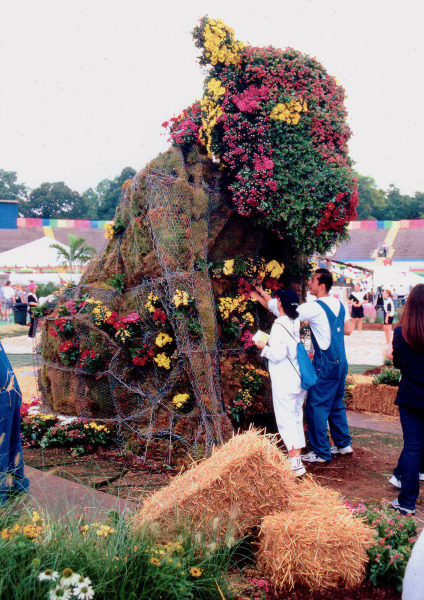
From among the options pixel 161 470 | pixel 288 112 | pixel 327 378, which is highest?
pixel 288 112

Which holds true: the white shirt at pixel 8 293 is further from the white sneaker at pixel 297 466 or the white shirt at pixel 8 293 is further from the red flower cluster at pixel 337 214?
the white sneaker at pixel 297 466


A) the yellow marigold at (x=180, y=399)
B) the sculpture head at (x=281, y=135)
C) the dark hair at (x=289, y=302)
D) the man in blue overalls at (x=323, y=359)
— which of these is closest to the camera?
the dark hair at (x=289, y=302)

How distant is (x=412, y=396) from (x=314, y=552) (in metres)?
1.85

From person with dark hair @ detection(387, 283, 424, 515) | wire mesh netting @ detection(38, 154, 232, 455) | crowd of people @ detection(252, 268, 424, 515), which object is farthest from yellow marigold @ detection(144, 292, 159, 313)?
person with dark hair @ detection(387, 283, 424, 515)

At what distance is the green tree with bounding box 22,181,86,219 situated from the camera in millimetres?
58094

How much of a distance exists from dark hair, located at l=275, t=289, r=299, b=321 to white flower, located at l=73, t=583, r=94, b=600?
11.8 feet

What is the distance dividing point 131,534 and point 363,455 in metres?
3.93

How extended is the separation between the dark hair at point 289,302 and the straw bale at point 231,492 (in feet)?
6.79

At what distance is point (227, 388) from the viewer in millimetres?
6258

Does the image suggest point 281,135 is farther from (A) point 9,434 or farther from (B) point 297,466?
(A) point 9,434

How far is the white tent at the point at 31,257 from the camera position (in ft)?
83.3

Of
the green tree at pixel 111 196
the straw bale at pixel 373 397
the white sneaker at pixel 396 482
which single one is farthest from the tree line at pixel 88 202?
the white sneaker at pixel 396 482

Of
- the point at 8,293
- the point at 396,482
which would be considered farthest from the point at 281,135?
the point at 8,293

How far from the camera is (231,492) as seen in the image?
3.34m
